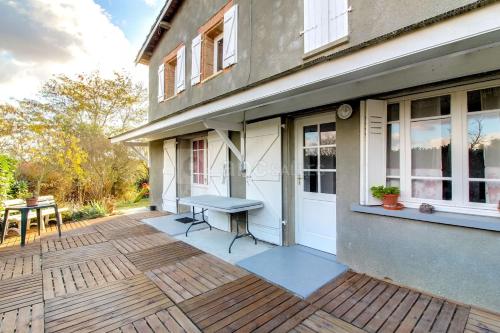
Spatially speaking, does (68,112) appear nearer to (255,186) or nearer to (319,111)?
(255,186)

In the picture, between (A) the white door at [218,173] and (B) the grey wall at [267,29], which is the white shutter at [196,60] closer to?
(B) the grey wall at [267,29]

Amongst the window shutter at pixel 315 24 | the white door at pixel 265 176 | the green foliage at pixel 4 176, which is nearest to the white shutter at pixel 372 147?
the window shutter at pixel 315 24

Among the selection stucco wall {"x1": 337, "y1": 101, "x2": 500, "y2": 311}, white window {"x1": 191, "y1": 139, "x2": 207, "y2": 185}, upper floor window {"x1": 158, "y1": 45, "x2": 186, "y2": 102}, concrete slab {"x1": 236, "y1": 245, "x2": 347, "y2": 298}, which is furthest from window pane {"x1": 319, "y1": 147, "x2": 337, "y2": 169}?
upper floor window {"x1": 158, "y1": 45, "x2": 186, "y2": 102}

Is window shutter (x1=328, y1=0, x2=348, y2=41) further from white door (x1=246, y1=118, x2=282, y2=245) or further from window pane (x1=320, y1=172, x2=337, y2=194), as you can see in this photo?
window pane (x1=320, y1=172, x2=337, y2=194)

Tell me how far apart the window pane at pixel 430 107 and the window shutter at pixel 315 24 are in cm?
147

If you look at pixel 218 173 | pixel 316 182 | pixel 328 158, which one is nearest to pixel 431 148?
pixel 328 158

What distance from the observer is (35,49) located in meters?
7.49

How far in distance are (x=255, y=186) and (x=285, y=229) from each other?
995 millimetres

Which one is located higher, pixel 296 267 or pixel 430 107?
pixel 430 107

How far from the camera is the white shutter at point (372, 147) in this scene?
9.50 feet

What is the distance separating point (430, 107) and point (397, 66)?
1.31 metres

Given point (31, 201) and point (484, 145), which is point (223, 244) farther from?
point (31, 201)

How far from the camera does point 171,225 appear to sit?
5.64 meters

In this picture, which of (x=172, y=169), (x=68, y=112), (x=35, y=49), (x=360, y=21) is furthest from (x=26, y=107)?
(x=360, y=21)
